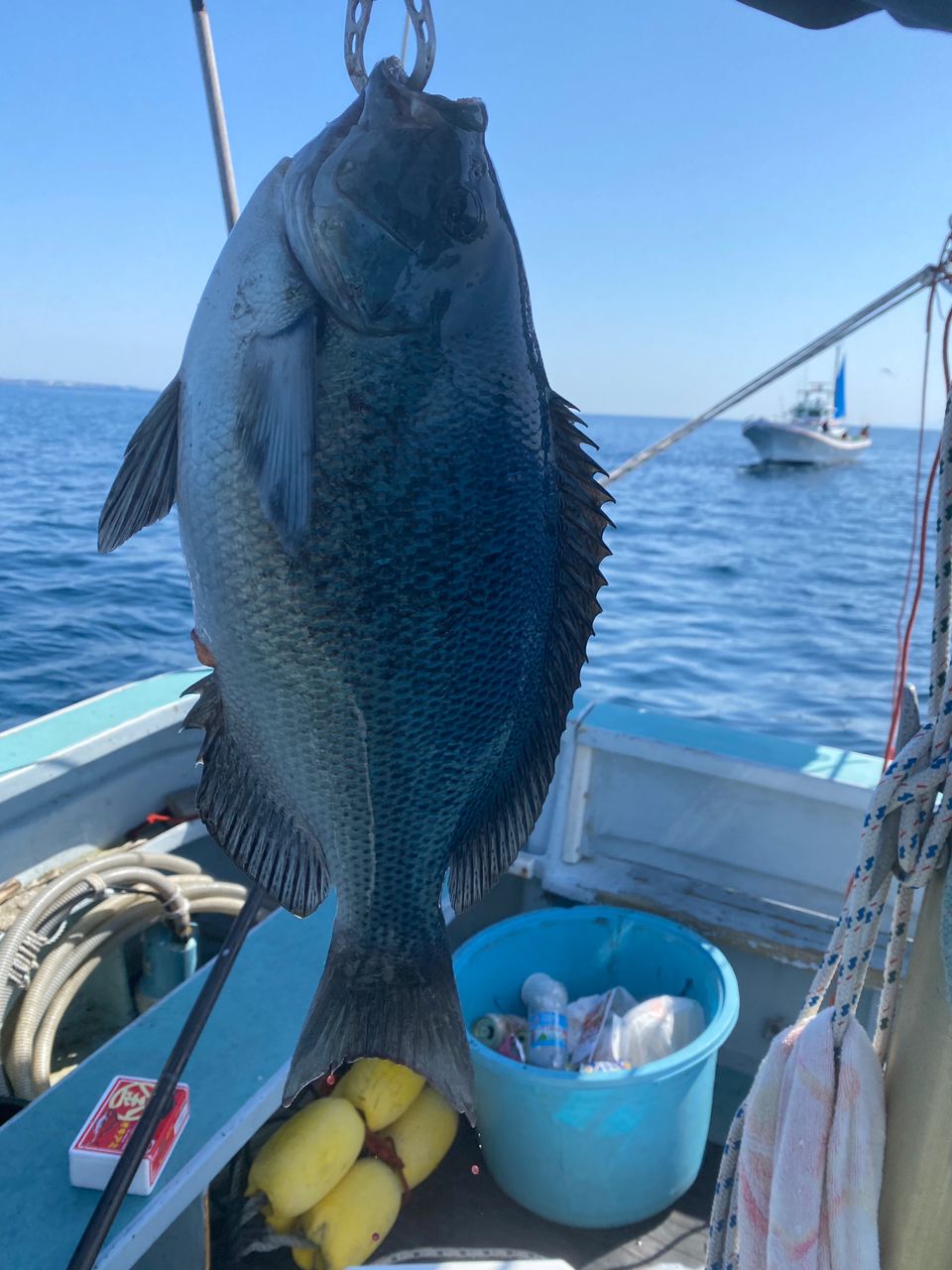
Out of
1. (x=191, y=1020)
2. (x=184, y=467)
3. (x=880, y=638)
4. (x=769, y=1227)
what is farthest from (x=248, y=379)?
(x=880, y=638)

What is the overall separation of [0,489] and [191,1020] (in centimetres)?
1697

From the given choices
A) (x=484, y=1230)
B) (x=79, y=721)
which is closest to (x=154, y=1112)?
(x=484, y=1230)

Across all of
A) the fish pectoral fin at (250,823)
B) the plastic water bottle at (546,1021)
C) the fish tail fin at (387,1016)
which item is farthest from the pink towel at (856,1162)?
the plastic water bottle at (546,1021)

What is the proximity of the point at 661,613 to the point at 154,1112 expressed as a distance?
12.9 meters

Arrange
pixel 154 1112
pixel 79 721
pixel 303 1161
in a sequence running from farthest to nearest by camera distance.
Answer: pixel 79 721 < pixel 303 1161 < pixel 154 1112

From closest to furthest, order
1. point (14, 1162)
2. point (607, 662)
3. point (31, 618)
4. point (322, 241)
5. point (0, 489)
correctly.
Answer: point (322, 241) < point (14, 1162) < point (31, 618) < point (607, 662) < point (0, 489)

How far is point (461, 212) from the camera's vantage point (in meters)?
1.05

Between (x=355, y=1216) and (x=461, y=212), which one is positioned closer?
(x=461, y=212)

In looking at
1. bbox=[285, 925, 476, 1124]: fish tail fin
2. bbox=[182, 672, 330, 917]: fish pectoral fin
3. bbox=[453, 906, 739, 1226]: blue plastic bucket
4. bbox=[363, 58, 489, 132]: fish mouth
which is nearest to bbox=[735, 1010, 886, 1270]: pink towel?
bbox=[285, 925, 476, 1124]: fish tail fin

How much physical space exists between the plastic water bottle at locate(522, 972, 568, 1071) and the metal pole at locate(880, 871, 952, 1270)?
148 centimetres

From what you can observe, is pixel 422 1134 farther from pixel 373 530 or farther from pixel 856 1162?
A: pixel 373 530

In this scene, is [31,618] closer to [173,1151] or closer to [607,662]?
[607,662]

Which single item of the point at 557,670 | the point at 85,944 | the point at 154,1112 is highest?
the point at 557,670

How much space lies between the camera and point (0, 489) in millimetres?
16391
